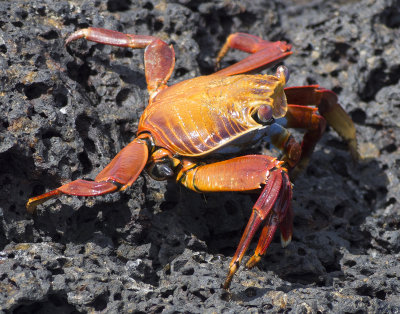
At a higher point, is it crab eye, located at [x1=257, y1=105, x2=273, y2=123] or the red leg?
the red leg

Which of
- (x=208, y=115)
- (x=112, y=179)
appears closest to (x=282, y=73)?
(x=208, y=115)

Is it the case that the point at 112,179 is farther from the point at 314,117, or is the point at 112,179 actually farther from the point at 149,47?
the point at 314,117

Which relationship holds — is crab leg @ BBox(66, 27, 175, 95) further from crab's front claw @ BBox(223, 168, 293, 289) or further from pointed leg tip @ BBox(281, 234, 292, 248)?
pointed leg tip @ BBox(281, 234, 292, 248)

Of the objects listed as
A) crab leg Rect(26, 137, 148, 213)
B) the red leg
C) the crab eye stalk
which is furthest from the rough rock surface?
the crab eye stalk

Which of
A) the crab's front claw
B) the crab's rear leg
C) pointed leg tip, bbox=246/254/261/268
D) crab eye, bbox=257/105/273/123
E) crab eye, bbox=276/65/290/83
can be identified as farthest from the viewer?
the crab's rear leg

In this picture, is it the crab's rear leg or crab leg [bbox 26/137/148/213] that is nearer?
crab leg [bbox 26/137/148/213]

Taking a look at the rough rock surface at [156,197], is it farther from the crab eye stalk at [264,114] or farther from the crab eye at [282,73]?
the crab eye at [282,73]
